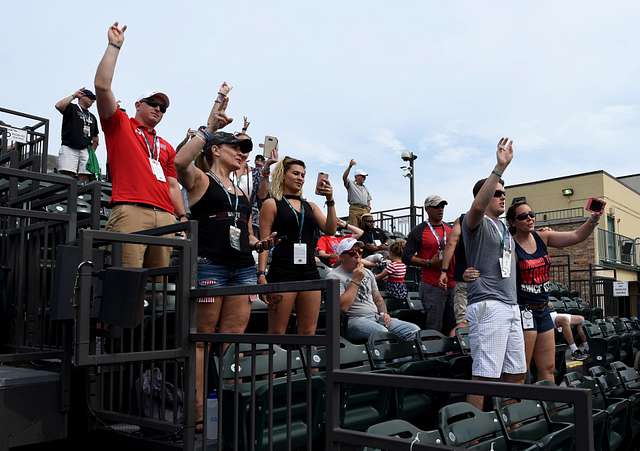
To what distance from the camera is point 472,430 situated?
338 centimetres

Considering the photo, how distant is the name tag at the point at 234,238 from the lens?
386 centimetres

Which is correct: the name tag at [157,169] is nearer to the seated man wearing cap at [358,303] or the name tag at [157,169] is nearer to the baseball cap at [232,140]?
the baseball cap at [232,140]

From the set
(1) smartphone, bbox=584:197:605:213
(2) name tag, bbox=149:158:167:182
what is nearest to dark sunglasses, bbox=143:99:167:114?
(2) name tag, bbox=149:158:167:182

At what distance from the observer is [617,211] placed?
94.1ft

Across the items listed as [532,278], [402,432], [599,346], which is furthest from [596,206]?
[599,346]

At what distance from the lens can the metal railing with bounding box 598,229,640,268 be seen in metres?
24.0

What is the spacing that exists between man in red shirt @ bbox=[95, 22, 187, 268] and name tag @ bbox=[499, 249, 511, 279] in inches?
90.2

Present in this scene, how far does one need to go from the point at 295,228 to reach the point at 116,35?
178cm

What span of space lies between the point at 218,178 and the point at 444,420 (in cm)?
205

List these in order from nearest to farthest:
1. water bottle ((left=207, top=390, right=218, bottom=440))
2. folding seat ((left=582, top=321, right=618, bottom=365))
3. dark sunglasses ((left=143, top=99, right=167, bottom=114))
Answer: water bottle ((left=207, top=390, right=218, bottom=440)), dark sunglasses ((left=143, top=99, right=167, bottom=114)), folding seat ((left=582, top=321, right=618, bottom=365))

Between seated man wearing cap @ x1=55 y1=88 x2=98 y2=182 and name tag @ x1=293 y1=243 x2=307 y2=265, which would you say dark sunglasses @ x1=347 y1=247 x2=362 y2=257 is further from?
seated man wearing cap @ x1=55 y1=88 x2=98 y2=182

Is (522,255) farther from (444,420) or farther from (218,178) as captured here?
(218,178)

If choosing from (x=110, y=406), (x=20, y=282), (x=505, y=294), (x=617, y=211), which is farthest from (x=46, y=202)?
(x=617, y=211)

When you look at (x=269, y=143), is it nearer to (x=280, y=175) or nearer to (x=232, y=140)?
(x=280, y=175)
